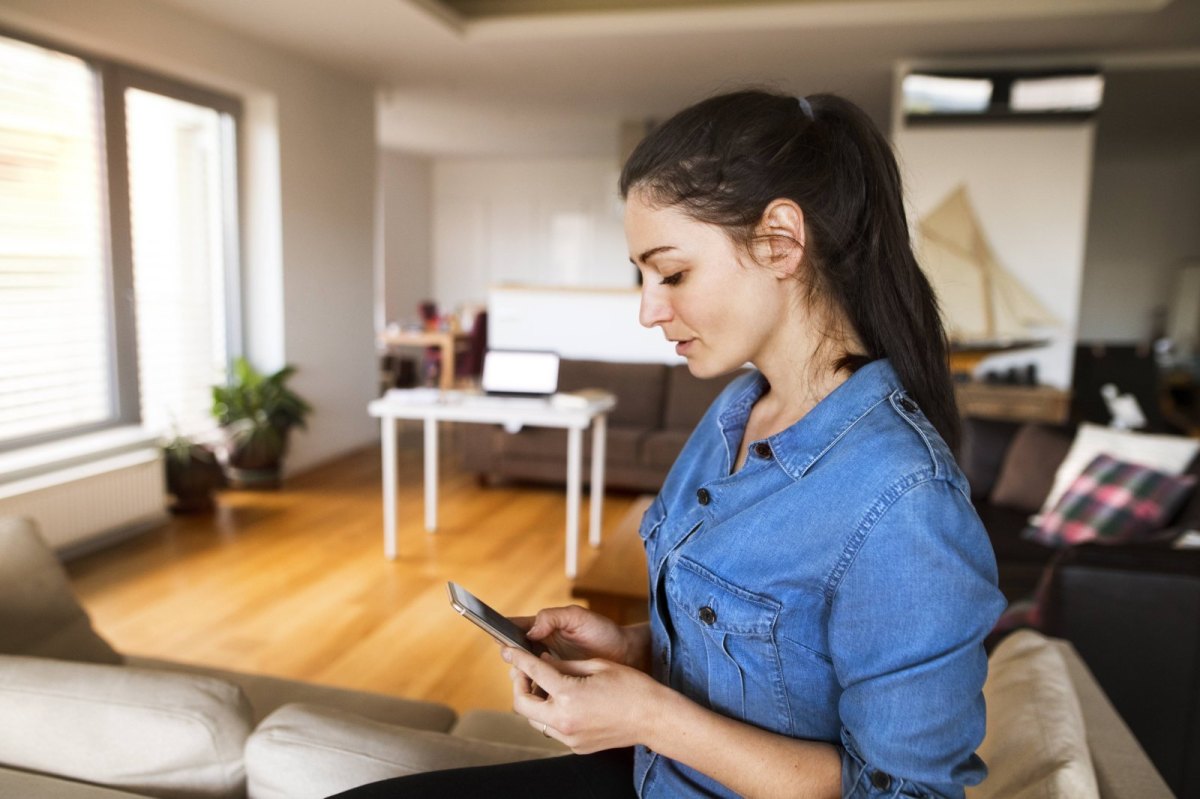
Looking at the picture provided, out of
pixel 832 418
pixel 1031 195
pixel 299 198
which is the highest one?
pixel 1031 195

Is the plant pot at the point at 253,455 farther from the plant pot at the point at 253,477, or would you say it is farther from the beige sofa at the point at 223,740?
the beige sofa at the point at 223,740

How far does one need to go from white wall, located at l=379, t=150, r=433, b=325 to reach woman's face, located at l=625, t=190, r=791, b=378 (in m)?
9.53

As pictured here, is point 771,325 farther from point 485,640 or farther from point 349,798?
point 485,640

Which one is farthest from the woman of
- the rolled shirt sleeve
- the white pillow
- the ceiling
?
the ceiling

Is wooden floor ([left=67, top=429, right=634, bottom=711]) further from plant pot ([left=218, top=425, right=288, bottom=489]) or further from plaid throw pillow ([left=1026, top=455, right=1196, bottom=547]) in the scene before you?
plaid throw pillow ([left=1026, top=455, right=1196, bottom=547])

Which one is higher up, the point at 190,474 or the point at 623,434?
the point at 623,434

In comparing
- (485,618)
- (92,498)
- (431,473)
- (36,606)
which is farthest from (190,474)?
(485,618)

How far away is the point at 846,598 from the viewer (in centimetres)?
68

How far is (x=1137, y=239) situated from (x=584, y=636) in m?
11.1

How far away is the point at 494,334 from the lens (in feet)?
19.2

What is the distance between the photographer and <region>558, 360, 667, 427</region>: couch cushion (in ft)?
17.0

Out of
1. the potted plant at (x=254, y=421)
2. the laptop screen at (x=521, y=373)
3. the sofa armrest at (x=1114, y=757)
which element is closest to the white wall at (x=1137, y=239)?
the laptop screen at (x=521, y=373)

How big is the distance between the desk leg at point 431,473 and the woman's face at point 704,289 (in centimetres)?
297

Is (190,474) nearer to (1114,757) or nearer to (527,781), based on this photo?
(527,781)
